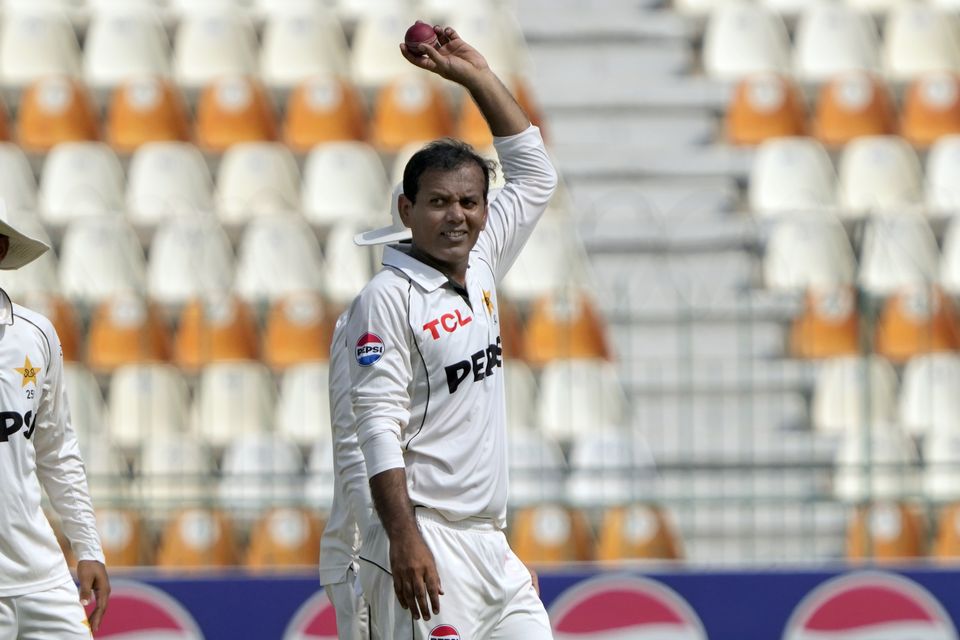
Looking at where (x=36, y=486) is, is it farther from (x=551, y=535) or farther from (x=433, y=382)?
(x=551, y=535)

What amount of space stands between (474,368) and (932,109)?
765 centimetres

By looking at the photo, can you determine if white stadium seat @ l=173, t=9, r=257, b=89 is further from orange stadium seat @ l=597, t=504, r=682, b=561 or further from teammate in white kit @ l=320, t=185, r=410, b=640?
teammate in white kit @ l=320, t=185, r=410, b=640

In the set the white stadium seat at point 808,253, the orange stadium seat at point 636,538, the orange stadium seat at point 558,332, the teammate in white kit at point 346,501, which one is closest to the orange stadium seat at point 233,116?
the orange stadium seat at point 558,332

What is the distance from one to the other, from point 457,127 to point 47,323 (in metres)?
6.90

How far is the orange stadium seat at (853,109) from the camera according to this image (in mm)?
11078

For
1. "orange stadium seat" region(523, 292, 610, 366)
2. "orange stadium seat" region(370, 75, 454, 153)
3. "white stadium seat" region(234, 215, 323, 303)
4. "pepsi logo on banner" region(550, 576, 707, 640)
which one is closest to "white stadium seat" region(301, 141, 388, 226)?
"orange stadium seat" region(370, 75, 454, 153)

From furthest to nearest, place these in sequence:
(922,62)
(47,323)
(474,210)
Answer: (922,62) < (47,323) < (474,210)

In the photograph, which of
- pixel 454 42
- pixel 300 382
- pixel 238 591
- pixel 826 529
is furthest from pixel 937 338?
pixel 454 42

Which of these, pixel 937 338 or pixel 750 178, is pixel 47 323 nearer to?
pixel 937 338

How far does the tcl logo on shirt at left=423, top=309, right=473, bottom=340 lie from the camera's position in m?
4.05

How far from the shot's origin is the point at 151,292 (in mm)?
9906

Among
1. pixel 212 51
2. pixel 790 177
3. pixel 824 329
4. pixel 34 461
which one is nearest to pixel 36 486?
pixel 34 461

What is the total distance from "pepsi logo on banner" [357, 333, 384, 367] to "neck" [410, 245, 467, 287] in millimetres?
254

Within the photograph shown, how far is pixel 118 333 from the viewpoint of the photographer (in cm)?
920
